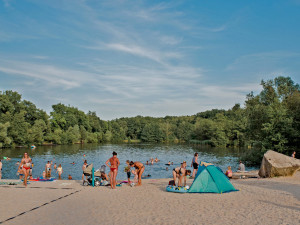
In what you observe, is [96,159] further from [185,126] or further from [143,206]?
[185,126]

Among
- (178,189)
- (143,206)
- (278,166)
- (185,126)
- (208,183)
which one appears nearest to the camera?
(143,206)

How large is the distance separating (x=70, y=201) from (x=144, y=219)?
14.8 ft

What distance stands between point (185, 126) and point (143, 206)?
416 feet

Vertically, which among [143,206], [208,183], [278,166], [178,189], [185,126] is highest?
[185,126]

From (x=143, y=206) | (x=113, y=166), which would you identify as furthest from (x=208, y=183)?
(x=113, y=166)

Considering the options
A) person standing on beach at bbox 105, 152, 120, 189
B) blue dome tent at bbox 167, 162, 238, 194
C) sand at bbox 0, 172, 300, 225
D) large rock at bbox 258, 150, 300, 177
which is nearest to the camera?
sand at bbox 0, 172, 300, 225

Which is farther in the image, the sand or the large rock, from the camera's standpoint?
the large rock

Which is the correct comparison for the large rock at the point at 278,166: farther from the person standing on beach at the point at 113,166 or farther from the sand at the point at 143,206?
the person standing on beach at the point at 113,166

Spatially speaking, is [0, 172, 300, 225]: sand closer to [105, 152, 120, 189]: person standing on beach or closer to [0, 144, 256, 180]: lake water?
[105, 152, 120, 189]: person standing on beach

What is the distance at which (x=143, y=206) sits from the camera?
37.3 feet

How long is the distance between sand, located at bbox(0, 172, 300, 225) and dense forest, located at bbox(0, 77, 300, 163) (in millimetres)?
19585

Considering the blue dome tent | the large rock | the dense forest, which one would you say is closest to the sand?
the blue dome tent

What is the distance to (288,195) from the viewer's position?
1337 centimetres

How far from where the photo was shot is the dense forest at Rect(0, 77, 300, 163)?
110ft
